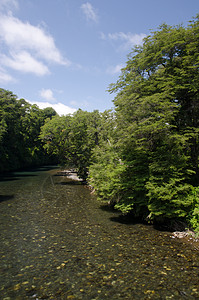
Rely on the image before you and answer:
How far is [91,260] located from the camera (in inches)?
352

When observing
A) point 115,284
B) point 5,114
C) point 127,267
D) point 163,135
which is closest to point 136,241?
point 127,267

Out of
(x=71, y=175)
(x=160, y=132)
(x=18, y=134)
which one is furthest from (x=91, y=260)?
(x=18, y=134)

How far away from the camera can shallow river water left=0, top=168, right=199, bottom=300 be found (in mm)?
6859

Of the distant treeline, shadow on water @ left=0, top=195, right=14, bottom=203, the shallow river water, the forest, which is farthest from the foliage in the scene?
the distant treeline

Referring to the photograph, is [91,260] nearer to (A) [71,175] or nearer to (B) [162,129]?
→ (B) [162,129]

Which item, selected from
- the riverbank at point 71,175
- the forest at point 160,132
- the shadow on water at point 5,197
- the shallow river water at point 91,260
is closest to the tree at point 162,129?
the forest at point 160,132

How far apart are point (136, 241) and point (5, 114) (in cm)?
4569

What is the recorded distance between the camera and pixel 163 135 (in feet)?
41.9

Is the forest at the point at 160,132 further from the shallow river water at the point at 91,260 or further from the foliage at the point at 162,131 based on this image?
the shallow river water at the point at 91,260

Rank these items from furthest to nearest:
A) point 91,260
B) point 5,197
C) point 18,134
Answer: point 18,134 → point 5,197 → point 91,260

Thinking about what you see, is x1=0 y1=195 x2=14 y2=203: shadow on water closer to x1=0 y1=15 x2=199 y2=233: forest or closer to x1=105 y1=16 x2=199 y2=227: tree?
x1=0 y1=15 x2=199 y2=233: forest

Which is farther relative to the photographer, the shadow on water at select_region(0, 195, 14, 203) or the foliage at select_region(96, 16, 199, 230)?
the shadow on water at select_region(0, 195, 14, 203)

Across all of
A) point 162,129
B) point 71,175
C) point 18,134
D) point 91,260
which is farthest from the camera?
point 18,134

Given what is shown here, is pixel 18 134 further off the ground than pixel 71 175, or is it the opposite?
pixel 18 134
